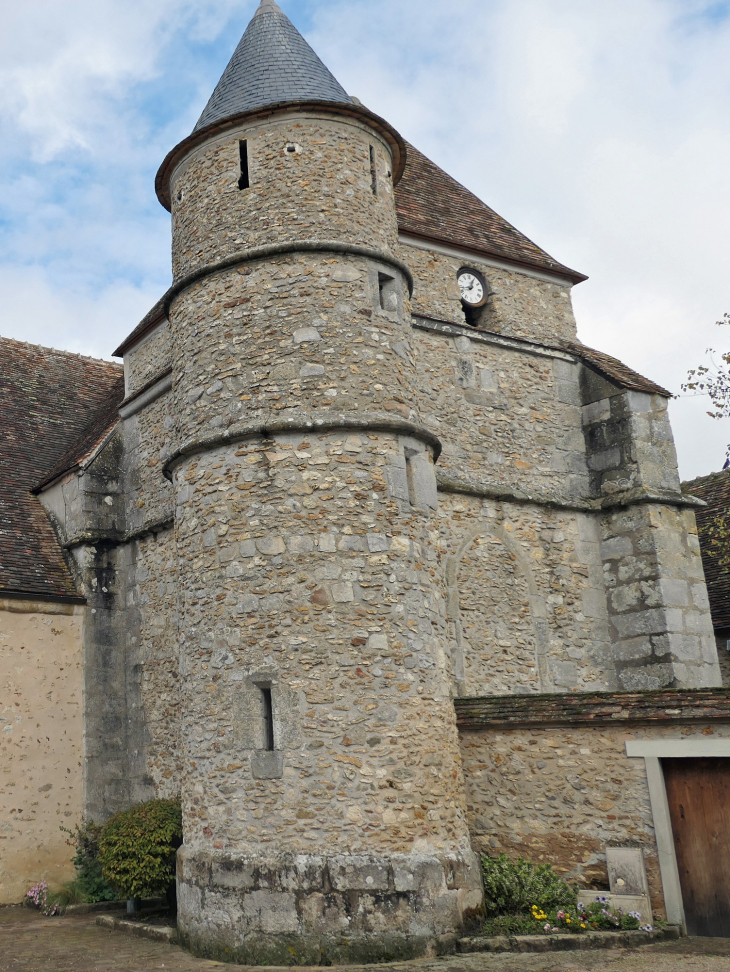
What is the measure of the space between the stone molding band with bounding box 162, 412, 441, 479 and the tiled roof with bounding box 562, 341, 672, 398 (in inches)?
192

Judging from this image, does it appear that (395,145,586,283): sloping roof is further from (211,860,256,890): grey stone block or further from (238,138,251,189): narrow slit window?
(211,860,256,890): grey stone block

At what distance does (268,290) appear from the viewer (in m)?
9.20

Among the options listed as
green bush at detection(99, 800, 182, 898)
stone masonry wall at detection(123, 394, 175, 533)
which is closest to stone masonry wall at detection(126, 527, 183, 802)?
stone masonry wall at detection(123, 394, 175, 533)

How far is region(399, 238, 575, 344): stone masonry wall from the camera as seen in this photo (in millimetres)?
12664

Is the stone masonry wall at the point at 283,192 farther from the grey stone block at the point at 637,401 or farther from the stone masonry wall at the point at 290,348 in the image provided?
the grey stone block at the point at 637,401

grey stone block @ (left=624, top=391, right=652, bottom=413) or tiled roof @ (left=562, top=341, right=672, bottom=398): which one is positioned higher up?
tiled roof @ (left=562, top=341, right=672, bottom=398)

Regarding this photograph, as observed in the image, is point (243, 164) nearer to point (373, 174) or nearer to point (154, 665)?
point (373, 174)

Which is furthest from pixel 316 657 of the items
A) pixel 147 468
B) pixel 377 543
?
pixel 147 468

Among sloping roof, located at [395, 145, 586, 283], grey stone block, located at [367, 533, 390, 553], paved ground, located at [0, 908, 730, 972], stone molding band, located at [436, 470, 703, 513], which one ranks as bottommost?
paved ground, located at [0, 908, 730, 972]

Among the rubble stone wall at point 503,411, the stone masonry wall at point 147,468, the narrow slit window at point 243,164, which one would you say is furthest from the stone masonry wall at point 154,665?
the narrow slit window at point 243,164

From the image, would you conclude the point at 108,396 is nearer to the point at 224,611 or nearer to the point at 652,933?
the point at 224,611

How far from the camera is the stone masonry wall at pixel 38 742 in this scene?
11438mm

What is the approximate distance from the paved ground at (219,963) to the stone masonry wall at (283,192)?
6.61 metres

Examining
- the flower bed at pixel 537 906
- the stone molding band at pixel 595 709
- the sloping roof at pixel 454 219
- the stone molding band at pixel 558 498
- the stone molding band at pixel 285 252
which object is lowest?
the flower bed at pixel 537 906
